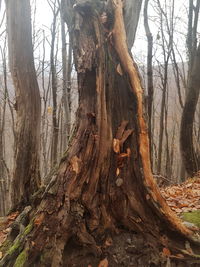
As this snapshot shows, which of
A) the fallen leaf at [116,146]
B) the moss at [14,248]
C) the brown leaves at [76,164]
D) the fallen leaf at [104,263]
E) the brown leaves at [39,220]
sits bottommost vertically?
the fallen leaf at [104,263]

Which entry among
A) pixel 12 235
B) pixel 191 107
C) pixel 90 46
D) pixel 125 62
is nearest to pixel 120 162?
pixel 125 62

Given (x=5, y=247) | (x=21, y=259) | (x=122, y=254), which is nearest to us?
(x=21, y=259)

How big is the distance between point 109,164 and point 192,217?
1.39 metres

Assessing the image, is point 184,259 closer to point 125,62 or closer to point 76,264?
point 76,264

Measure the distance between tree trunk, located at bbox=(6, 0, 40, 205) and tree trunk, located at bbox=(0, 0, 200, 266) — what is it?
7.32 feet

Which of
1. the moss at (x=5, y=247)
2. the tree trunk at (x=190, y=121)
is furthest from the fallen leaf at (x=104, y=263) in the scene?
the tree trunk at (x=190, y=121)

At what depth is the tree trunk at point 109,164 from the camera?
2551 mm

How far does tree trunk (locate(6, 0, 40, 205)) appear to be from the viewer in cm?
470

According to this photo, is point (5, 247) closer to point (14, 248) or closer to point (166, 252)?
point (14, 248)

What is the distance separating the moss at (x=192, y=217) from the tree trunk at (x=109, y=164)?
0.42m

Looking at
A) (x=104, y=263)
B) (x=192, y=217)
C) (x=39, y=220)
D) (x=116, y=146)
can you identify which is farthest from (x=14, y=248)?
(x=192, y=217)

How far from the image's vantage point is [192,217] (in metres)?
3.21

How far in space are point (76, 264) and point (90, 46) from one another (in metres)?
2.12

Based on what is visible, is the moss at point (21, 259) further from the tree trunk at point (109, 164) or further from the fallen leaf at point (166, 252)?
the fallen leaf at point (166, 252)
